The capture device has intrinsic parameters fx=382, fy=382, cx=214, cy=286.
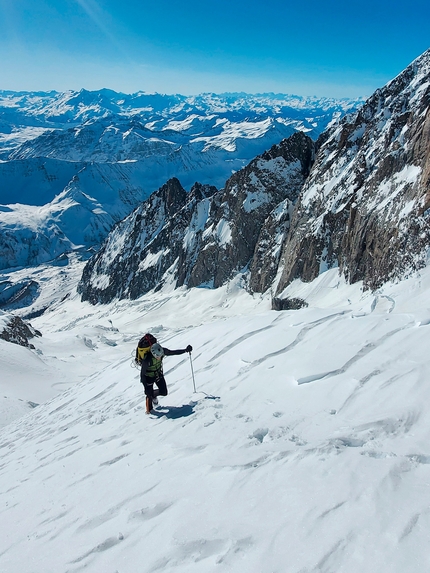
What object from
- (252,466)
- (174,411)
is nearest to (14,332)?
(174,411)

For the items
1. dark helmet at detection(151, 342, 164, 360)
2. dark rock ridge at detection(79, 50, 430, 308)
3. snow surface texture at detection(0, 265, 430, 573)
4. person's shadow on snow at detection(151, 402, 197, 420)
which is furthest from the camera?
dark rock ridge at detection(79, 50, 430, 308)

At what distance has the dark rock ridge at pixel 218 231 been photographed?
6438 centimetres

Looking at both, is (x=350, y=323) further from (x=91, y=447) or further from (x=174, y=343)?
(x=174, y=343)

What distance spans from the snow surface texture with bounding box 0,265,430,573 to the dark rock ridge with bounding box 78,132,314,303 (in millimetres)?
49750

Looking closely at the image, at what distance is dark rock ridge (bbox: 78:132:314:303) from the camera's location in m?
64.4

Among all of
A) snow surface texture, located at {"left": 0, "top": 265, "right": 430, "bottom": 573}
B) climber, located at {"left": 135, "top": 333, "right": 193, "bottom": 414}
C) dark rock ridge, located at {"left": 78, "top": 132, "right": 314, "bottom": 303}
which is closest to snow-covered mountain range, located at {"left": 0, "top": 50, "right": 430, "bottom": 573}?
snow surface texture, located at {"left": 0, "top": 265, "right": 430, "bottom": 573}

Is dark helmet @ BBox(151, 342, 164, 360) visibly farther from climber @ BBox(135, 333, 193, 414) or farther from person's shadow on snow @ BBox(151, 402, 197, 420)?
person's shadow on snow @ BBox(151, 402, 197, 420)

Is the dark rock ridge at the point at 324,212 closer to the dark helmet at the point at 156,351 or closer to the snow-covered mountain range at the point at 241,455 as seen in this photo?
the snow-covered mountain range at the point at 241,455

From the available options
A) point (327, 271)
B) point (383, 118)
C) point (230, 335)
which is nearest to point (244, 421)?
point (230, 335)

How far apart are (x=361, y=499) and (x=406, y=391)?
255 centimetres

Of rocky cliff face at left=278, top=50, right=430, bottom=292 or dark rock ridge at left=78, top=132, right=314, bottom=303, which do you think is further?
dark rock ridge at left=78, top=132, right=314, bottom=303

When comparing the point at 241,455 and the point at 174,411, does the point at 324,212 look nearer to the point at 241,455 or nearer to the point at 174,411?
the point at 174,411

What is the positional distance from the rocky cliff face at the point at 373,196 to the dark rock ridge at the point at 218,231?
32.9 ft

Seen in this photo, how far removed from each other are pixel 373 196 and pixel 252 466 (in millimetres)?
36220
